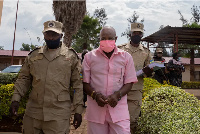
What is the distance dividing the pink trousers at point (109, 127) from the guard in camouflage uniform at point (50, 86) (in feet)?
0.60

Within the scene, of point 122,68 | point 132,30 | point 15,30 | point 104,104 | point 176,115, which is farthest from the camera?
point 15,30

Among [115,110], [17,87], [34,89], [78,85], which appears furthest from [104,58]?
[17,87]

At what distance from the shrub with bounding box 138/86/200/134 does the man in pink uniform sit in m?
0.67

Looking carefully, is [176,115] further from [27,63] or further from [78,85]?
[27,63]

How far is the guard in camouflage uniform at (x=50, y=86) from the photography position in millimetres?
2521

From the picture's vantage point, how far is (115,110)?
8.21 feet

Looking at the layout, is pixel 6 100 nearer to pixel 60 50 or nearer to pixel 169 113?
pixel 60 50

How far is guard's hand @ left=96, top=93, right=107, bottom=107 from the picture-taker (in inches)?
95.0

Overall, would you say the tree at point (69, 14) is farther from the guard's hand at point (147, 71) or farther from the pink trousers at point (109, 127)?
the pink trousers at point (109, 127)

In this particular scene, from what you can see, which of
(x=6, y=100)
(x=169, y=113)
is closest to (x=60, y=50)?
(x=169, y=113)

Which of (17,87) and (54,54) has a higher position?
(54,54)

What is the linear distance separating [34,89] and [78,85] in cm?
53

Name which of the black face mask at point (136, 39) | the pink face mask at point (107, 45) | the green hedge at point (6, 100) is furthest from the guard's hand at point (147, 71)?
the green hedge at point (6, 100)

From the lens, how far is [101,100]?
241cm
